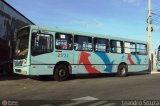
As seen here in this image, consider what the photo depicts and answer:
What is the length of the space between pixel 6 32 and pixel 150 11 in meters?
16.2

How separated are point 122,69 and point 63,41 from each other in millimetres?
6276

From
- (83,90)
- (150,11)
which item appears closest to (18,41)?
(83,90)

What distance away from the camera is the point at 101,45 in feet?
75.0

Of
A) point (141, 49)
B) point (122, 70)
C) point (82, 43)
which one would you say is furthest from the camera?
point (141, 49)

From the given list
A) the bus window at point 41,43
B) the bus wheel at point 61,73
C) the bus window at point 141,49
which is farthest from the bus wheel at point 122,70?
the bus window at point 41,43

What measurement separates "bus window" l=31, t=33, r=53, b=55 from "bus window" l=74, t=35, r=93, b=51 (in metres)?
1.94

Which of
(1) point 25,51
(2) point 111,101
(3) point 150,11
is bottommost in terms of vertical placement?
(2) point 111,101

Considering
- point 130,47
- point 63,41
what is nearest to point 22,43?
point 63,41

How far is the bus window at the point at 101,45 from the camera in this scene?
880 inches

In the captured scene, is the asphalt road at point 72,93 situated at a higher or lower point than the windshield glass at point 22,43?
lower

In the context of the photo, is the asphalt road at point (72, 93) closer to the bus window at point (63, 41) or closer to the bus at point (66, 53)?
the bus at point (66, 53)

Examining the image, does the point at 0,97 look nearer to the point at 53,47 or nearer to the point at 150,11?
the point at 53,47

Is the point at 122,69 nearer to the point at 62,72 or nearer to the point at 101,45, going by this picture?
the point at 101,45

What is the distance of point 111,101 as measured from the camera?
12.7 metres
